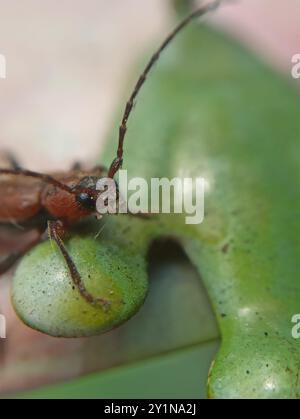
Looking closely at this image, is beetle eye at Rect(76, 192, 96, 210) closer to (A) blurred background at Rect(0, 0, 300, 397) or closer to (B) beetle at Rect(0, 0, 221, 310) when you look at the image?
(B) beetle at Rect(0, 0, 221, 310)

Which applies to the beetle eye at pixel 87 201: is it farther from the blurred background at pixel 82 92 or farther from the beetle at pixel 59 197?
the blurred background at pixel 82 92

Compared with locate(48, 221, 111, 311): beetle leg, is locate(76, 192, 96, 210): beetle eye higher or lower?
higher

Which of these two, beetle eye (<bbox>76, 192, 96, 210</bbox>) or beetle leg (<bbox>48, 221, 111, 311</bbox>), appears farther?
beetle eye (<bbox>76, 192, 96, 210</bbox>)

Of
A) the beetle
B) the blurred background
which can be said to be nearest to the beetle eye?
the beetle

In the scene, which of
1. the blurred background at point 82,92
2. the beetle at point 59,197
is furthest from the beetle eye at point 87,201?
the blurred background at point 82,92

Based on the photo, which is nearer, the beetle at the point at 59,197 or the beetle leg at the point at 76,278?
the beetle leg at the point at 76,278

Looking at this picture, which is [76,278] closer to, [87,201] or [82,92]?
[87,201]
